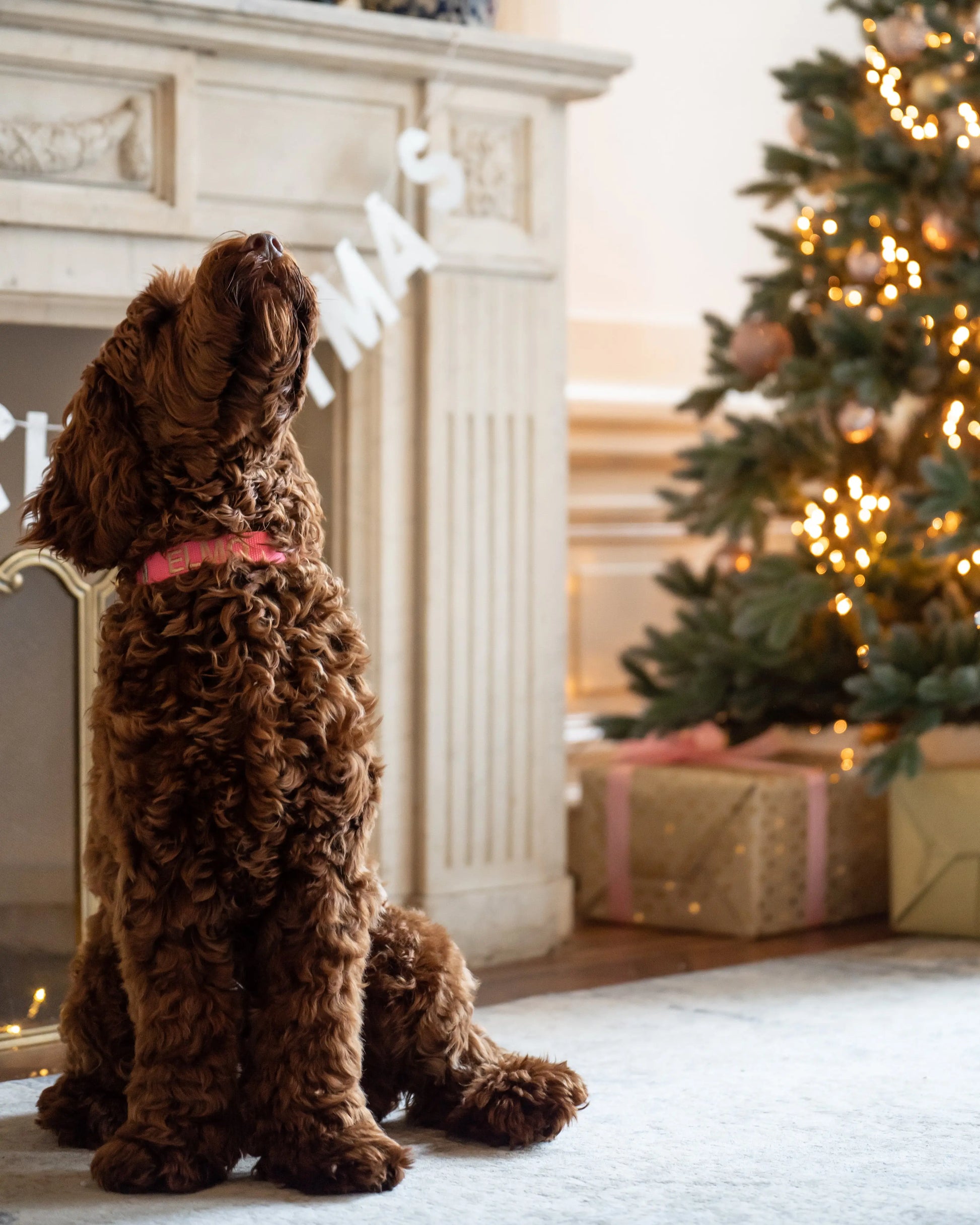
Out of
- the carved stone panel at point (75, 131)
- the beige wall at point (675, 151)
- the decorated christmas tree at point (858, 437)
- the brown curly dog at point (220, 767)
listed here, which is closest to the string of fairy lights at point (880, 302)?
the decorated christmas tree at point (858, 437)

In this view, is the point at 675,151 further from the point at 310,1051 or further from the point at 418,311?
the point at 310,1051

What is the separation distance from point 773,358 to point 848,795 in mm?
835

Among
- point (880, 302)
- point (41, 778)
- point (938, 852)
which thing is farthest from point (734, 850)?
point (41, 778)

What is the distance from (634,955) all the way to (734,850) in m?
0.29

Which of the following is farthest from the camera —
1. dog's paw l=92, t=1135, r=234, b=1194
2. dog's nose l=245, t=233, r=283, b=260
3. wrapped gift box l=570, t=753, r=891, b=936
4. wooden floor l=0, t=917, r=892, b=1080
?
wrapped gift box l=570, t=753, r=891, b=936

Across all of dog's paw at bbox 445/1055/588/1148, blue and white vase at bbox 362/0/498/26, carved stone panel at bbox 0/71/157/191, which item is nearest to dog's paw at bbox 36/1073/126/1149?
dog's paw at bbox 445/1055/588/1148

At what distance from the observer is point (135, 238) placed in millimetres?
2434

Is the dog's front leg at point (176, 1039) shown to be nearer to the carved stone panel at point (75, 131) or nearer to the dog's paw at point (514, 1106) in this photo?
the dog's paw at point (514, 1106)

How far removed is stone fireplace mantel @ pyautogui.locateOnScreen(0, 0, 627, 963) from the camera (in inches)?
94.7

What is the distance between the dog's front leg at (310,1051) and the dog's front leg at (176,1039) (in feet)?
0.11

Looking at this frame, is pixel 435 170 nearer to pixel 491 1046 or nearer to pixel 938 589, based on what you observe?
pixel 938 589

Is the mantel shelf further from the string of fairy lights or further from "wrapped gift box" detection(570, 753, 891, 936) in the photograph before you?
"wrapped gift box" detection(570, 753, 891, 936)

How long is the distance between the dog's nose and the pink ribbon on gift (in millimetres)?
1789

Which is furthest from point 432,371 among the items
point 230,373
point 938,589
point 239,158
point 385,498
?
point 230,373
